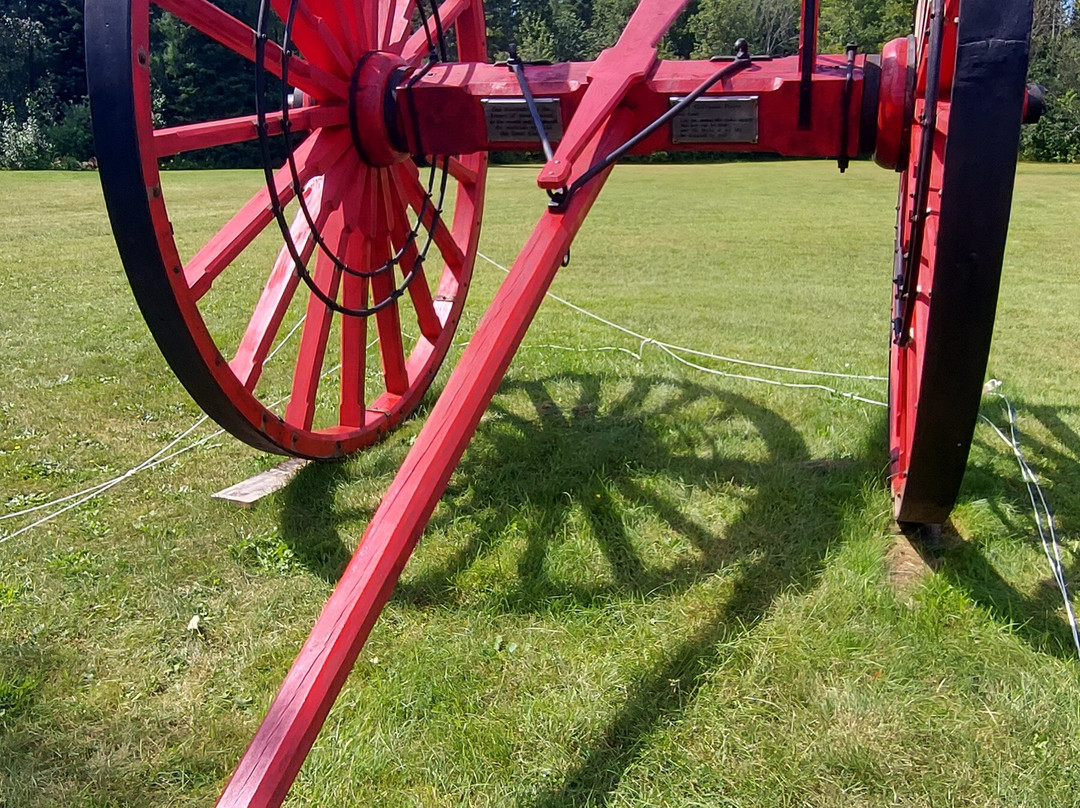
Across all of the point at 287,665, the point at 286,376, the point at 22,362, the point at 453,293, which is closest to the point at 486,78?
the point at 453,293

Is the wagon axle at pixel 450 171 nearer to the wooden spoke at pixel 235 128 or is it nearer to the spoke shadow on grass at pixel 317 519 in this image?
the wooden spoke at pixel 235 128

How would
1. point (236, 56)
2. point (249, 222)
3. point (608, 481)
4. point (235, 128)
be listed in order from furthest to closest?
1. point (236, 56)
2. point (608, 481)
3. point (249, 222)
4. point (235, 128)

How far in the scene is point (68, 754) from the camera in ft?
7.20

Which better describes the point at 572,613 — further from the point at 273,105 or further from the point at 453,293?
the point at 273,105

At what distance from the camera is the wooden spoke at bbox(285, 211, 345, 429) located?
3197 mm

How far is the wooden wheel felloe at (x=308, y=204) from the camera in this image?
2.13 metres

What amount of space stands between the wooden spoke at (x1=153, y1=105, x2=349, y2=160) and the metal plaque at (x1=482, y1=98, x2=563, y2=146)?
554mm

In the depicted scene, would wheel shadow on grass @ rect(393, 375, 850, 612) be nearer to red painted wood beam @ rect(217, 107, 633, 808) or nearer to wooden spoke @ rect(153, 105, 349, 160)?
red painted wood beam @ rect(217, 107, 633, 808)

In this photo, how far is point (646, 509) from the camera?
3.26 m

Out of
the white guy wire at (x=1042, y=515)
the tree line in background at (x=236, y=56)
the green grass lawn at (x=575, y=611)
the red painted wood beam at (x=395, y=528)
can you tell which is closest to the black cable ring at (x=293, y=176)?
the red painted wood beam at (x=395, y=528)

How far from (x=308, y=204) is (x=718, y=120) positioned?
4.64 ft

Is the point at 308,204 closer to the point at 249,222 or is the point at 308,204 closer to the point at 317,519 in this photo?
the point at 249,222

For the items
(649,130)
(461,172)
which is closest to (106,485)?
(461,172)

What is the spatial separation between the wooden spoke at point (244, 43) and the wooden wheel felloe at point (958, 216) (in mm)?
1892
